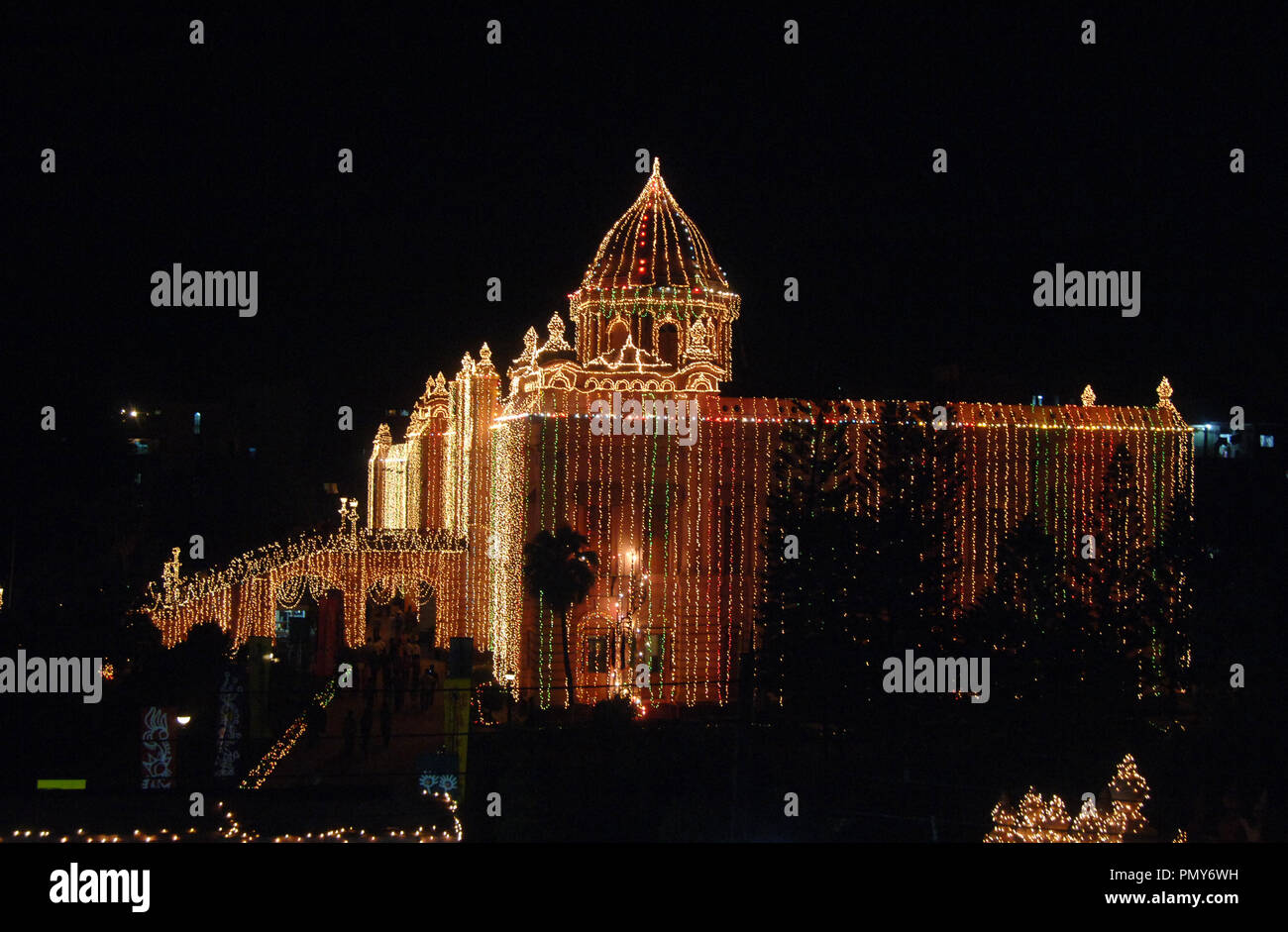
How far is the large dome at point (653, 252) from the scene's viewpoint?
28438mm

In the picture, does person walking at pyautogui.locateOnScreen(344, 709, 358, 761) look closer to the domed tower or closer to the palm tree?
the palm tree

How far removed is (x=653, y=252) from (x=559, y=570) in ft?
24.6

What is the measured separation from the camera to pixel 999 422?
26594mm

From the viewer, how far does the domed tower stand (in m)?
28.4

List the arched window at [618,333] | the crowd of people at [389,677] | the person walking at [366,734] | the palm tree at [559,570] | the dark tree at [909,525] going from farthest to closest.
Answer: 1. the arched window at [618,333]
2. the palm tree at [559,570]
3. the dark tree at [909,525]
4. the crowd of people at [389,677]
5. the person walking at [366,734]

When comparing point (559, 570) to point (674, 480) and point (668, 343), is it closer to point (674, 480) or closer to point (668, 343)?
point (674, 480)

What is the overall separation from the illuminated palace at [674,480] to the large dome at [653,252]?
0.07 m

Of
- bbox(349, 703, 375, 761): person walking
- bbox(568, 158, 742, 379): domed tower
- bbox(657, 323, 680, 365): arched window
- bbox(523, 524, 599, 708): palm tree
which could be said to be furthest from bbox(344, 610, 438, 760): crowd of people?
bbox(657, 323, 680, 365): arched window

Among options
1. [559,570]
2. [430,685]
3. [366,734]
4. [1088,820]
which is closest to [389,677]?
[430,685]

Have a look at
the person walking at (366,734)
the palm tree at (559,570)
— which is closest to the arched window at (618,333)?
the palm tree at (559,570)

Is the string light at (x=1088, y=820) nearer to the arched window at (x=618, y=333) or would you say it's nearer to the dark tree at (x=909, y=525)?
the dark tree at (x=909, y=525)

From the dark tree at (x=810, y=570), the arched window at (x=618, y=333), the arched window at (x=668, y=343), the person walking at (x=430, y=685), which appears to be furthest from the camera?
the arched window at (x=668, y=343)

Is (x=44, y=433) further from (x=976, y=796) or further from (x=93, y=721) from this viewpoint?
(x=976, y=796)

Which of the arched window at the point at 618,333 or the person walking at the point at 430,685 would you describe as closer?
the person walking at the point at 430,685
